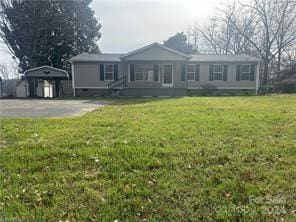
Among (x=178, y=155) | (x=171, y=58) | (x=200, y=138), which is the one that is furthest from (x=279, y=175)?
(x=171, y=58)

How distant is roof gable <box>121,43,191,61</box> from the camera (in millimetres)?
25547

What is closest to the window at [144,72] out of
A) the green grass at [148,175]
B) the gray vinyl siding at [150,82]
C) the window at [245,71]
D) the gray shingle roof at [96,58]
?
the gray vinyl siding at [150,82]

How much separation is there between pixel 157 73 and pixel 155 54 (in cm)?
175

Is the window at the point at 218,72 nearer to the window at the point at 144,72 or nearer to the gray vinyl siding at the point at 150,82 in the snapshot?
the gray vinyl siding at the point at 150,82

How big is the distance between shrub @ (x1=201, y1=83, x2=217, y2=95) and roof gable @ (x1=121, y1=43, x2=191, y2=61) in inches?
125

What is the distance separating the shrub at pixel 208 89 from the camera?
26094mm

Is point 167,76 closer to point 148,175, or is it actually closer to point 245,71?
point 245,71

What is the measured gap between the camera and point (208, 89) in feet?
86.4

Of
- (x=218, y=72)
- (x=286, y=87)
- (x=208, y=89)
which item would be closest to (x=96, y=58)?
(x=208, y=89)

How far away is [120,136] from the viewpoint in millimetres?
6426

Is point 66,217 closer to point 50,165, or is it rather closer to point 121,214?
point 121,214

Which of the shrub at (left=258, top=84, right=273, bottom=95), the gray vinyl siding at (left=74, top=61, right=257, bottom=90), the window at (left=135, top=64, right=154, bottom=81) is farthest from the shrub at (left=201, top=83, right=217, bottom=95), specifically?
the shrub at (left=258, top=84, right=273, bottom=95)

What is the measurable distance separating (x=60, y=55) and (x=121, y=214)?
34.8 metres

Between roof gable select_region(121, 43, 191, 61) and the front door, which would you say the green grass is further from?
the front door
